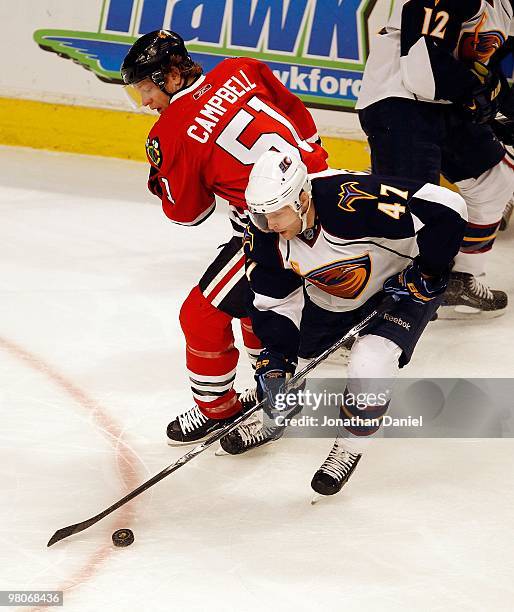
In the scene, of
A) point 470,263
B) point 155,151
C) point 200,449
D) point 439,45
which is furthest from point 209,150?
point 470,263

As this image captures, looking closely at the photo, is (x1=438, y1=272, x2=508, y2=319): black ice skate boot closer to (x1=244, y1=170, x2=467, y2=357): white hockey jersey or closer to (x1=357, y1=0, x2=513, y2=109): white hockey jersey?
(x1=357, y1=0, x2=513, y2=109): white hockey jersey

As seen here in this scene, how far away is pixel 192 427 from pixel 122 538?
1.78 ft

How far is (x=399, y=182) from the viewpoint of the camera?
245 centimetres

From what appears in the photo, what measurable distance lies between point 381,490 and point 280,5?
298 cm

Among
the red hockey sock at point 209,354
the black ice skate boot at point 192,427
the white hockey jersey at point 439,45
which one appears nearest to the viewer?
the red hockey sock at point 209,354

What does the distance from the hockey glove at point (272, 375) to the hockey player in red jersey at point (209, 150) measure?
0.27 meters

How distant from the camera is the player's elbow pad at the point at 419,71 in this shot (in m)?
3.31

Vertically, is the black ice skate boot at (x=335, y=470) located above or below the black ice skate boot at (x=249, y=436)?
above

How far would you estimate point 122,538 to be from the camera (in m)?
2.36

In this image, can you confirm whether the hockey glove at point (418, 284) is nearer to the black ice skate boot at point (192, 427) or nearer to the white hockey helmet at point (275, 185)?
the white hockey helmet at point (275, 185)

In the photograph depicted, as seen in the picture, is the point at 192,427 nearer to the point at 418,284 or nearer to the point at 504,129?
the point at 418,284

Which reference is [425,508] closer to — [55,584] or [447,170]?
[55,584]

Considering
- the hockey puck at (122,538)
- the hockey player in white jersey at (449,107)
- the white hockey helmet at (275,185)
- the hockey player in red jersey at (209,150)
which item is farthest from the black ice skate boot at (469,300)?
the hockey puck at (122,538)

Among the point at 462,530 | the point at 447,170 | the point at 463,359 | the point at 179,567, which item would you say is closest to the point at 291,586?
the point at 179,567
